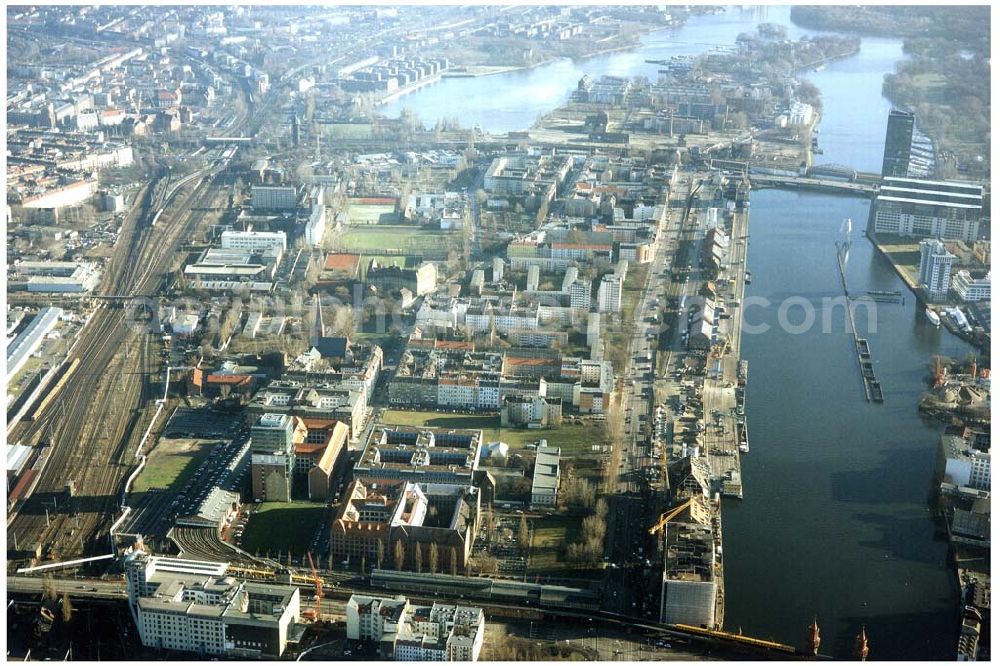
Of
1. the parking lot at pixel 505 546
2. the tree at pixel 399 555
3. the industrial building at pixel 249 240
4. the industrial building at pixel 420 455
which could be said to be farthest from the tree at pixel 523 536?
the industrial building at pixel 249 240

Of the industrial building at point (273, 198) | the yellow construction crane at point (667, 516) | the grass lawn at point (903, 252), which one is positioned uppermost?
the industrial building at point (273, 198)

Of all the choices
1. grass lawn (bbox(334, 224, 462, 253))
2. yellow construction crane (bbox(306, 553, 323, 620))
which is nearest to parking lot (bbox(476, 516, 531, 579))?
yellow construction crane (bbox(306, 553, 323, 620))

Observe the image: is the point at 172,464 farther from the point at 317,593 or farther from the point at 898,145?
the point at 898,145

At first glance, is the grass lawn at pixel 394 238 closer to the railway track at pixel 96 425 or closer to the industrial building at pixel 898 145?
the railway track at pixel 96 425

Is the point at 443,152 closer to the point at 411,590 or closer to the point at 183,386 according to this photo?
the point at 183,386

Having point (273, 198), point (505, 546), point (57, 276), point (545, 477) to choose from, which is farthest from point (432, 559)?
point (273, 198)
